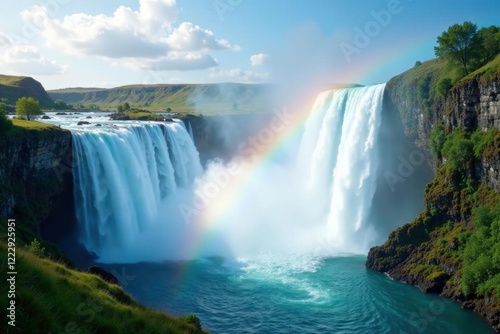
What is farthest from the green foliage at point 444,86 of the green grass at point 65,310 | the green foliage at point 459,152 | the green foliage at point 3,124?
the green foliage at point 3,124

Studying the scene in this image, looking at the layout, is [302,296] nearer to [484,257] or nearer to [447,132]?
[484,257]

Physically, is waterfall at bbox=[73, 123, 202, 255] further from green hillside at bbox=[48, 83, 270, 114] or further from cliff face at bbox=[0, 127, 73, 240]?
green hillside at bbox=[48, 83, 270, 114]

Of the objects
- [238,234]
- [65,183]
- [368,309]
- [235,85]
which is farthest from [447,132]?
[235,85]

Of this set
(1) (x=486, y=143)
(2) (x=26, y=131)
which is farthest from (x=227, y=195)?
(1) (x=486, y=143)

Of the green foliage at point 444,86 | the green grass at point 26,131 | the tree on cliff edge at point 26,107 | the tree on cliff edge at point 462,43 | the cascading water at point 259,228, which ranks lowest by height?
the cascading water at point 259,228

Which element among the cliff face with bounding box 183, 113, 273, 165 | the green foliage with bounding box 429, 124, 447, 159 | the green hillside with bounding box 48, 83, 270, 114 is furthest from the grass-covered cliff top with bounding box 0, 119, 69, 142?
the green hillside with bounding box 48, 83, 270, 114

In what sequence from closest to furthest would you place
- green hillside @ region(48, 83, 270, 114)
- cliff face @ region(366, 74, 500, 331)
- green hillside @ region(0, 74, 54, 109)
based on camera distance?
cliff face @ region(366, 74, 500, 331), green hillside @ region(0, 74, 54, 109), green hillside @ region(48, 83, 270, 114)

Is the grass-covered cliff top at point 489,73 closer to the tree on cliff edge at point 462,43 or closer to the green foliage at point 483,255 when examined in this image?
the tree on cliff edge at point 462,43
